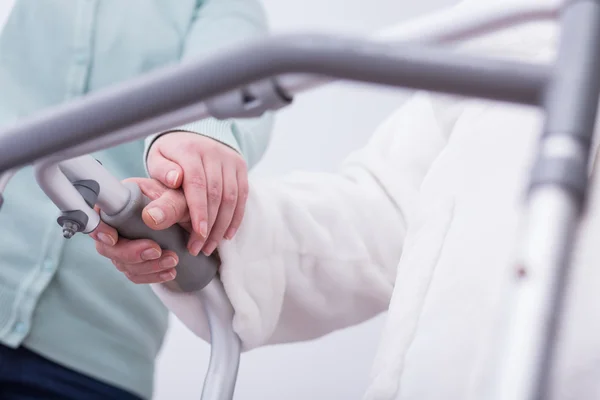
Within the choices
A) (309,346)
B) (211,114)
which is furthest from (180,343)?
(211,114)

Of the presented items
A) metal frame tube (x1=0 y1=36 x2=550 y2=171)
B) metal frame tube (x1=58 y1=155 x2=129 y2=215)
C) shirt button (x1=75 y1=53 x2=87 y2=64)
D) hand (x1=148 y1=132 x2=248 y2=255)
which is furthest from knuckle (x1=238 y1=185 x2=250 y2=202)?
shirt button (x1=75 y1=53 x2=87 y2=64)

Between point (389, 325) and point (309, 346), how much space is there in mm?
619

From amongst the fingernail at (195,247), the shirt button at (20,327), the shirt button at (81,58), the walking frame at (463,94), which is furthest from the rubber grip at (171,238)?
the shirt button at (81,58)

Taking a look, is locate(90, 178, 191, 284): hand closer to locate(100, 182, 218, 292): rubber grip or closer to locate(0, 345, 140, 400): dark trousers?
locate(100, 182, 218, 292): rubber grip

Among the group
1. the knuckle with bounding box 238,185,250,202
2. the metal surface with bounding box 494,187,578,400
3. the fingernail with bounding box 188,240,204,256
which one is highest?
the knuckle with bounding box 238,185,250,202

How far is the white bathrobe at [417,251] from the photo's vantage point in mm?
379

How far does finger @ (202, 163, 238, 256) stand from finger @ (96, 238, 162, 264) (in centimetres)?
5

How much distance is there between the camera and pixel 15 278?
677 mm

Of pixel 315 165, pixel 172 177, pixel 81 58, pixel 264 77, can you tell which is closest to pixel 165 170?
pixel 172 177

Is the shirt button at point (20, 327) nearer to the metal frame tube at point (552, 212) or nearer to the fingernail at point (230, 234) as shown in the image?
the fingernail at point (230, 234)

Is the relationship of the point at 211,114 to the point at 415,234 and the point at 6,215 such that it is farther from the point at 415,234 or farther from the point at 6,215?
the point at 6,215

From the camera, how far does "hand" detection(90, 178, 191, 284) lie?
0.44m

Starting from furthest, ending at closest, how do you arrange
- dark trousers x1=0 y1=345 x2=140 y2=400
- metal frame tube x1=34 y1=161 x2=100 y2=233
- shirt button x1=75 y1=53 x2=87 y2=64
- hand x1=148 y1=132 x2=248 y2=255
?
shirt button x1=75 y1=53 x2=87 y2=64, dark trousers x1=0 y1=345 x2=140 y2=400, hand x1=148 y1=132 x2=248 y2=255, metal frame tube x1=34 y1=161 x2=100 y2=233

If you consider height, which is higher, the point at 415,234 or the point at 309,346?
the point at 309,346
